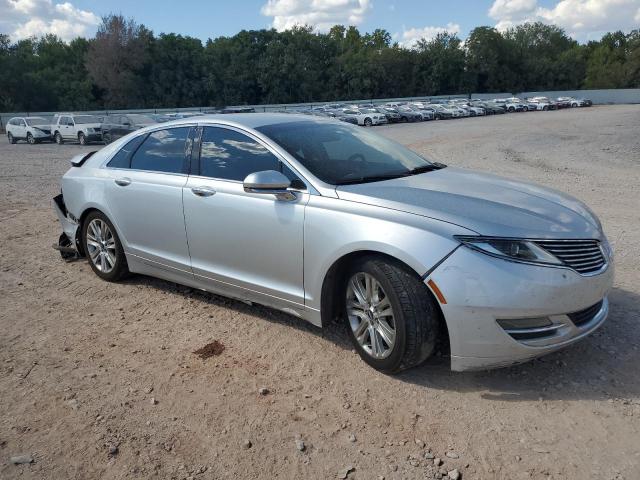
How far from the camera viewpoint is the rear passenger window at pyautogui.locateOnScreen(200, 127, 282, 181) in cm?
425

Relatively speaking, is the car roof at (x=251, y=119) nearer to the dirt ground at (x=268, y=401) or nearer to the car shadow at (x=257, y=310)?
the car shadow at (x=257, y=310)

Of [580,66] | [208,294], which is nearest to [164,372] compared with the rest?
[208,294]

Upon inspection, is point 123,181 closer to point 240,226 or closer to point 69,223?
point 69,223

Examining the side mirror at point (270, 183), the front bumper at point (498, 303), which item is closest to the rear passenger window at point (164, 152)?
the side mirror at point (270, 183)

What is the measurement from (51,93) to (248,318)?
219ft

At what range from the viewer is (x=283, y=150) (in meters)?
4.15

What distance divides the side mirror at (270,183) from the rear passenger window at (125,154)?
191cm

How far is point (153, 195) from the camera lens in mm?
4902

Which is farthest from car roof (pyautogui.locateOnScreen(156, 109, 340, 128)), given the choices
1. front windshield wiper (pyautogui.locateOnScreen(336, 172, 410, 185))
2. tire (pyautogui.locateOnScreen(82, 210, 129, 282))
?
tire (pyautogui.locateOnScreen(82, 210, 129, 282))

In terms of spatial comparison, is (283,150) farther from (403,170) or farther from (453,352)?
(453,352)

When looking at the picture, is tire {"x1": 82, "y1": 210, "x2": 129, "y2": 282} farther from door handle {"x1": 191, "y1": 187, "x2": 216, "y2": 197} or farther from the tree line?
the tree line

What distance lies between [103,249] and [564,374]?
4333mm

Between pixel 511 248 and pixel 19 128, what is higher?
pixel 511 248

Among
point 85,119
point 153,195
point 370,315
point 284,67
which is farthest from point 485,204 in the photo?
point 284,67
